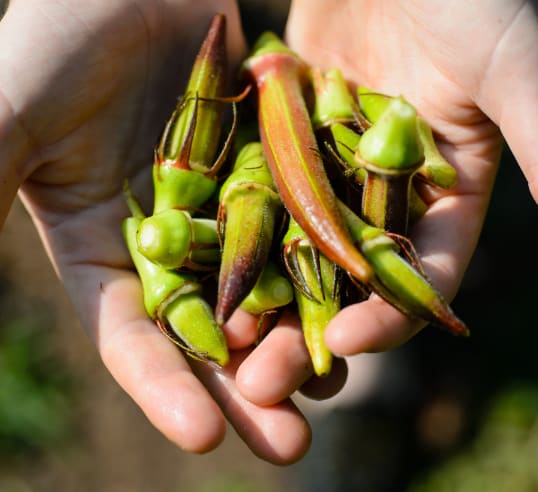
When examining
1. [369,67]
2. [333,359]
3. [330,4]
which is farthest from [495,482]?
[330,4]

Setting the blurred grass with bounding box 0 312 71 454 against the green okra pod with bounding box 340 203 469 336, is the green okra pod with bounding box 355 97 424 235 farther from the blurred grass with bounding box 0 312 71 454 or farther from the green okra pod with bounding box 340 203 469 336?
the blurred grass with bounding box 0 312 71 454

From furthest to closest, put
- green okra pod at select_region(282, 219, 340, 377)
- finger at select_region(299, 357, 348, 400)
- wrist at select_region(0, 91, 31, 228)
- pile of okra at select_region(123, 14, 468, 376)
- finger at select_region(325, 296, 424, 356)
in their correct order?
1. finger at select_region(299, 357, 348, 400)
2. wrist at select_region(0, 91, 31, 228)
3. green okra pod at select_region(282, 219, 340, 377)
4. pile of okra at select_region(123, 14, 468, 376)
5. finger at select_region(325, 296, 424, 356)

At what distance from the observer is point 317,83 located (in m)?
3.31

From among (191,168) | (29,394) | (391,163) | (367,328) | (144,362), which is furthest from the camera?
(29,394)

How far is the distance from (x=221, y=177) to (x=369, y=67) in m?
0.96

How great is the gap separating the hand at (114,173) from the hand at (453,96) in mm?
396

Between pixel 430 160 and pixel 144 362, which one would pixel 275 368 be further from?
pixel 430 160

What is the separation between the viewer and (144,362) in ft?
8.55

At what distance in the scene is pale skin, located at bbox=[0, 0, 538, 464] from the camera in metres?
2.52

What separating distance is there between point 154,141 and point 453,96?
4.31 feet

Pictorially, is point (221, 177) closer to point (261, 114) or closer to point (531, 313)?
point (261, 114)

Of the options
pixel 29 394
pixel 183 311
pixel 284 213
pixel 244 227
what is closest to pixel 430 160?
pixel 284 213

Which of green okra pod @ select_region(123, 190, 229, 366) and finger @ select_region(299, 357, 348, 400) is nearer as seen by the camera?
green okra pod @ select_region(123, 190, 229, 366)

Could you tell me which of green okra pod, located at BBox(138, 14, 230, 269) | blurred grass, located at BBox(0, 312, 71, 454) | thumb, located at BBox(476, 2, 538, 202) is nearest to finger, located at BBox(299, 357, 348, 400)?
green okra pod, located at BBox(138, 14, 230, 269)
